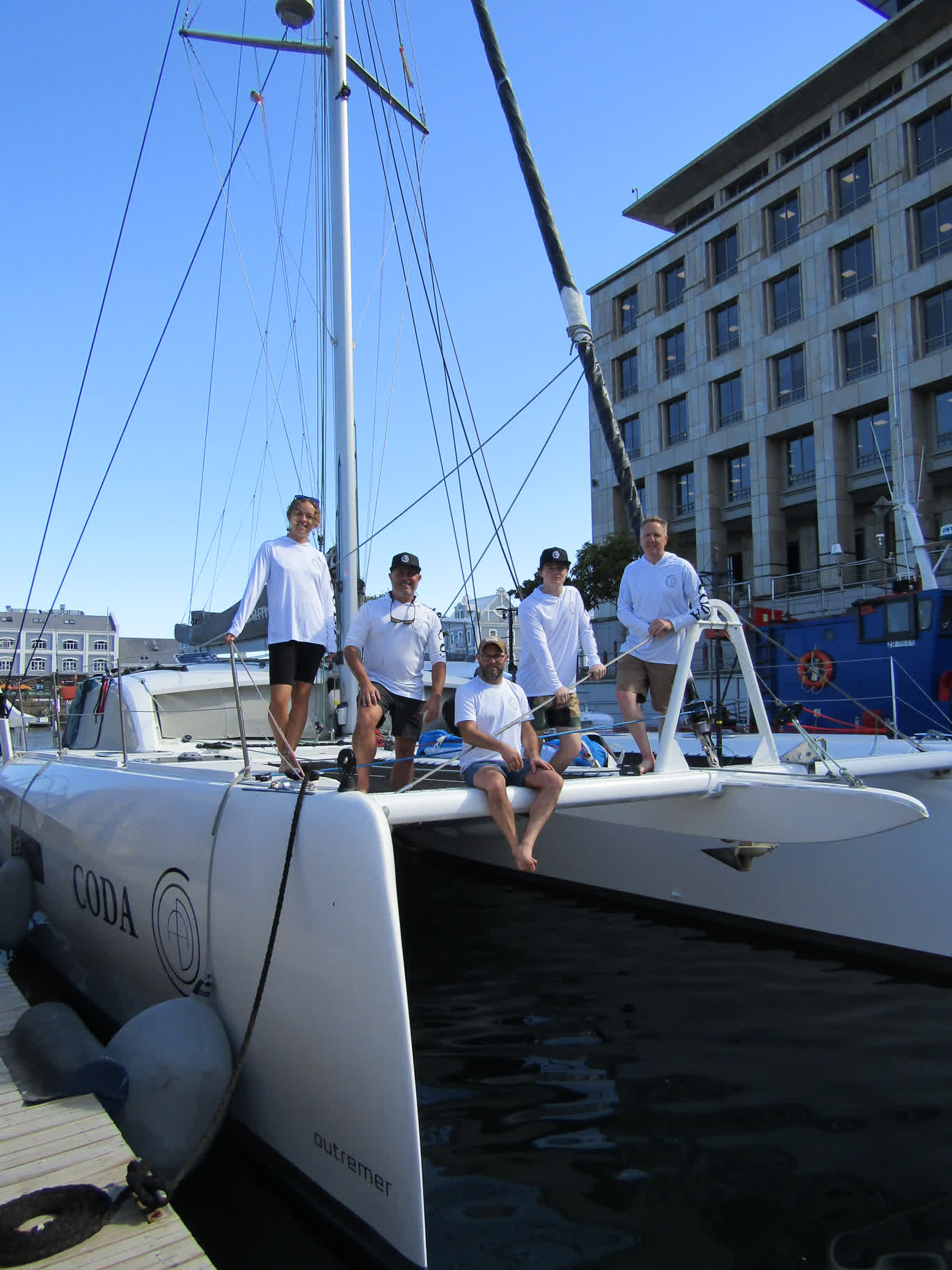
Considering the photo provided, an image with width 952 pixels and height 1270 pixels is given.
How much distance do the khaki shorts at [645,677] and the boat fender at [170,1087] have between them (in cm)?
282

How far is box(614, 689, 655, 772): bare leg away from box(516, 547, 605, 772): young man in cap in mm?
299

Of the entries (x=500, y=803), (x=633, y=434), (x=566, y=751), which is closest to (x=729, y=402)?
(x=633, y=434)

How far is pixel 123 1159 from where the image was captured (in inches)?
104

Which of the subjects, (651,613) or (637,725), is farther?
(651,613)

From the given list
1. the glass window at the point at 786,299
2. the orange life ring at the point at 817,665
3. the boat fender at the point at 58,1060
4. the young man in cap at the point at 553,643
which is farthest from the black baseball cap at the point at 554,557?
the glass window at the point at 786,299

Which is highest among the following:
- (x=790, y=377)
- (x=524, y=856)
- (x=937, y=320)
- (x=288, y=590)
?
(x=937, y=320)

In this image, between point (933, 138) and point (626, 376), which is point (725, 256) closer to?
point (626, 376)

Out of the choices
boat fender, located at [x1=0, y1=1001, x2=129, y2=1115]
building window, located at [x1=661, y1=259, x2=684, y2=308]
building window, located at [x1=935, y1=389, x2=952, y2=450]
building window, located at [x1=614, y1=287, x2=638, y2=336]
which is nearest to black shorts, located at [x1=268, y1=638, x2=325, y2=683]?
boat fender, located at [x1=0, y1=1001, x2=129, y2=1115]

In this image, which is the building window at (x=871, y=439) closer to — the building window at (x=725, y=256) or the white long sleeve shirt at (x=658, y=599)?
the building window at (x=725, y=256)

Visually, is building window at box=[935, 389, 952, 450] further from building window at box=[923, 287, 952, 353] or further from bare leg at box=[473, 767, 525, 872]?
bare leg at box=[473, 767, 525, 872]

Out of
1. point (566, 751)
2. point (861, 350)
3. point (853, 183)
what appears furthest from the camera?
point (853, 183)

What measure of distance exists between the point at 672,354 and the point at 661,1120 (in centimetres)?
3157

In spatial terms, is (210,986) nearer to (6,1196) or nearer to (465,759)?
(6,1196)

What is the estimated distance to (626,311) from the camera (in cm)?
3403
